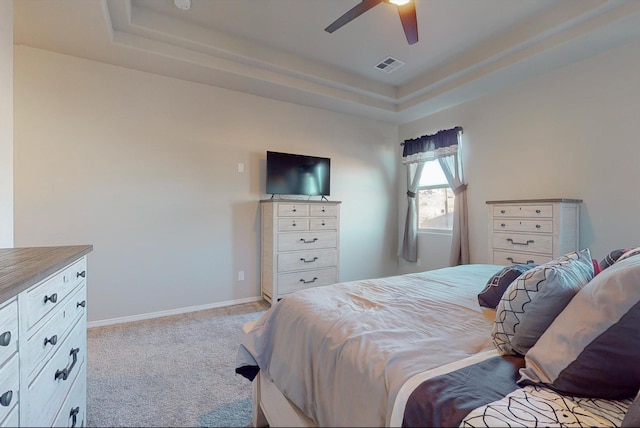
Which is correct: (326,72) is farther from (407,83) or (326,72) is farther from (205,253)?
(205,253)

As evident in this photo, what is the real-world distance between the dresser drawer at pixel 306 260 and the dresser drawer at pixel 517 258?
1.73 metres

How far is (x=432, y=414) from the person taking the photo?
2.01 feet

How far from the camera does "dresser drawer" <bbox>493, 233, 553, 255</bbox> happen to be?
7.98 ft

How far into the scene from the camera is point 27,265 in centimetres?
95

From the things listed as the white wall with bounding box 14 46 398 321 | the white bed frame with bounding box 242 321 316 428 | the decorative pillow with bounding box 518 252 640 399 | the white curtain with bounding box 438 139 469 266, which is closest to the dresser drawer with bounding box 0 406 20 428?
the white bed frame with bounding box 242 321 316 428

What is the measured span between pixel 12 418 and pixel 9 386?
0.25ft

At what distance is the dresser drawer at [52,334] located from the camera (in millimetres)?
800

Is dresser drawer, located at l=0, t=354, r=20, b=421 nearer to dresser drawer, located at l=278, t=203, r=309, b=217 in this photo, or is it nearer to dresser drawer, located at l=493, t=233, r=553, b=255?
dresser drawer, located at l=278, t=203, r=309, b=217

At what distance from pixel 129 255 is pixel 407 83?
382 centimetres

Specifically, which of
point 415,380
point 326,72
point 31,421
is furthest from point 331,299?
point 326,72

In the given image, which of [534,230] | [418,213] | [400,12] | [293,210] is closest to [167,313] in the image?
[293,210]

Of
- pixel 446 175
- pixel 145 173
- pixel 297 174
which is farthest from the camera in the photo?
pixel 446 175

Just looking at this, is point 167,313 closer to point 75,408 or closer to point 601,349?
point 75,408

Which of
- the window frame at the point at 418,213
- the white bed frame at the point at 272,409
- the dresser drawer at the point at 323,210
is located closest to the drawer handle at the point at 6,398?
the white bed frame at the point at 272,409
